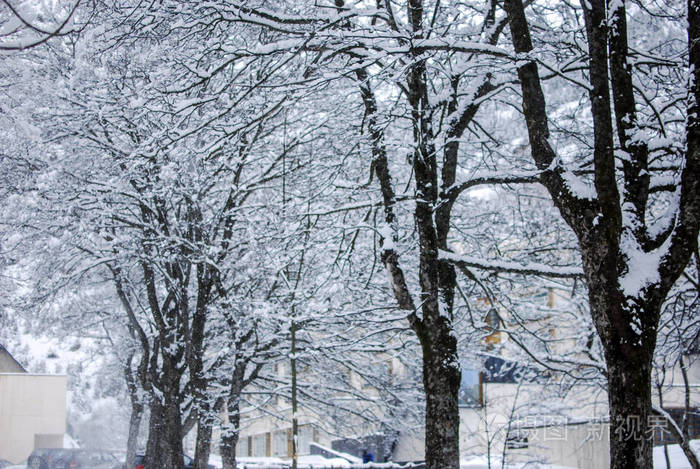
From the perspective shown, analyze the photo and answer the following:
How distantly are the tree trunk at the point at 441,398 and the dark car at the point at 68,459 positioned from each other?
32.4 ft

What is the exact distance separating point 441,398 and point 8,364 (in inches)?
359

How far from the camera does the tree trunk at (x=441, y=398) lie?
22.3 ft

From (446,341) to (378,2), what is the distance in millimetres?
4393

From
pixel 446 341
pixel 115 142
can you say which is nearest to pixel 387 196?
pixel 446 341

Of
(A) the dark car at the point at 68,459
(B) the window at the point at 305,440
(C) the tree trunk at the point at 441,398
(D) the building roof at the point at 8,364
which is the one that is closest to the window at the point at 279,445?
(B) the window at the point at 305,440

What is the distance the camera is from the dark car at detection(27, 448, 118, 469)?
14.0 metres

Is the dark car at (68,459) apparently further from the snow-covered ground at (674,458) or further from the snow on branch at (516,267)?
the snow-covered ground at (674,458)

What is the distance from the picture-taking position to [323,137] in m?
11.6

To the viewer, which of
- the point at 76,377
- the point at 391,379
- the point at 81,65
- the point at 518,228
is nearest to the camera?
the point at 81,65

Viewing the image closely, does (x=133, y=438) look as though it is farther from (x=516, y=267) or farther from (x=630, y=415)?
(x=630, y=415)

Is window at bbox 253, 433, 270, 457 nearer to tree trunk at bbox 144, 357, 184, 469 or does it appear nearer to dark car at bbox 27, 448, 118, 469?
dark car at bbox 27, 448, 118, 469

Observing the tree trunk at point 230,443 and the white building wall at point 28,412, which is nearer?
the white building wall at point 28,412

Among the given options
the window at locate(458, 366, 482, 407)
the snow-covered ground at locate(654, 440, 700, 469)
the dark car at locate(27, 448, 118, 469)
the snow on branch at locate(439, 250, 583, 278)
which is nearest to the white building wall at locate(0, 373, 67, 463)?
the dark car at locate(27, 448, 118, 469)

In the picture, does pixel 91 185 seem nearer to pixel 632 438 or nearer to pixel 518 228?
pixel 518 228
